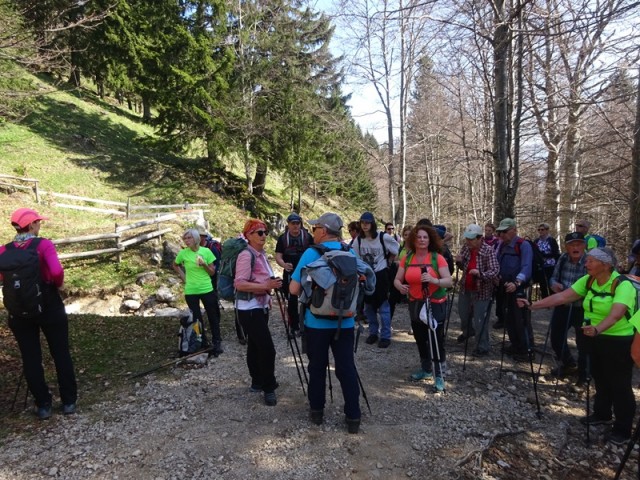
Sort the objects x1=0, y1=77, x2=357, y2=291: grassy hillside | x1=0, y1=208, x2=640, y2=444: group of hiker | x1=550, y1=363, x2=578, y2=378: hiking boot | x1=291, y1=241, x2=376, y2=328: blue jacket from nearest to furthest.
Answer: x1=291, y1=241, x2=376, y2=328: blue jacket
x1=0, y1=208, x2=640, y2=444: group of hiker
x1=550, y1=363, x2=578, y2=378: hiking boot
x1=0, y1=77, x2=357, y2=291: grassy hillside

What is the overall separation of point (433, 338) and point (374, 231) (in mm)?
2048

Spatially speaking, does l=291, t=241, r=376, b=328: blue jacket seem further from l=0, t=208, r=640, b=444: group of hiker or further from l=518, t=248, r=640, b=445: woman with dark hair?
l=518, t=248, r=640, b=445: woman with dark hair

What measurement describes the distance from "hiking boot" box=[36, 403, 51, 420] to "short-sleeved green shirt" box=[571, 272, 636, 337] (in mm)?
5581

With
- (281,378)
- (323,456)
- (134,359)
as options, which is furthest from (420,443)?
(134,359)

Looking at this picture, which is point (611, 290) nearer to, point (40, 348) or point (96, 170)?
point (40, 348)

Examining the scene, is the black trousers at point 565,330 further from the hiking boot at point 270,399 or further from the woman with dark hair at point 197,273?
the woman with dark hair at point 197,273

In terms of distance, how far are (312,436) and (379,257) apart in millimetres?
3131

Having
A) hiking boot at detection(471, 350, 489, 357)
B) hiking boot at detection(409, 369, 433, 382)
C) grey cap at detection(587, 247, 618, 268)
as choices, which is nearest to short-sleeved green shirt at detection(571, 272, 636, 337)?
grey cap at detection(587, 247, 618, 268)

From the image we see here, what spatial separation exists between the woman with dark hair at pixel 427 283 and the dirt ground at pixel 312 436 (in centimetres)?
60

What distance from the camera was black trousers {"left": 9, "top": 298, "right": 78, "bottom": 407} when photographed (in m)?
4.05

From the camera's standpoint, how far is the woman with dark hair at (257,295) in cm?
423

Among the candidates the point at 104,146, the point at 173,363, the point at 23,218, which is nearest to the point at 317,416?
the point at 173,363

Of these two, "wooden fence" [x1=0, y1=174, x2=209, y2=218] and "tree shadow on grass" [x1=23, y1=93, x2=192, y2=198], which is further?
"tree shadow on grass" [x1=23, y1=93, x2=192, y2=198]

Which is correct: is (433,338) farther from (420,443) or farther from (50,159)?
(50,159)
